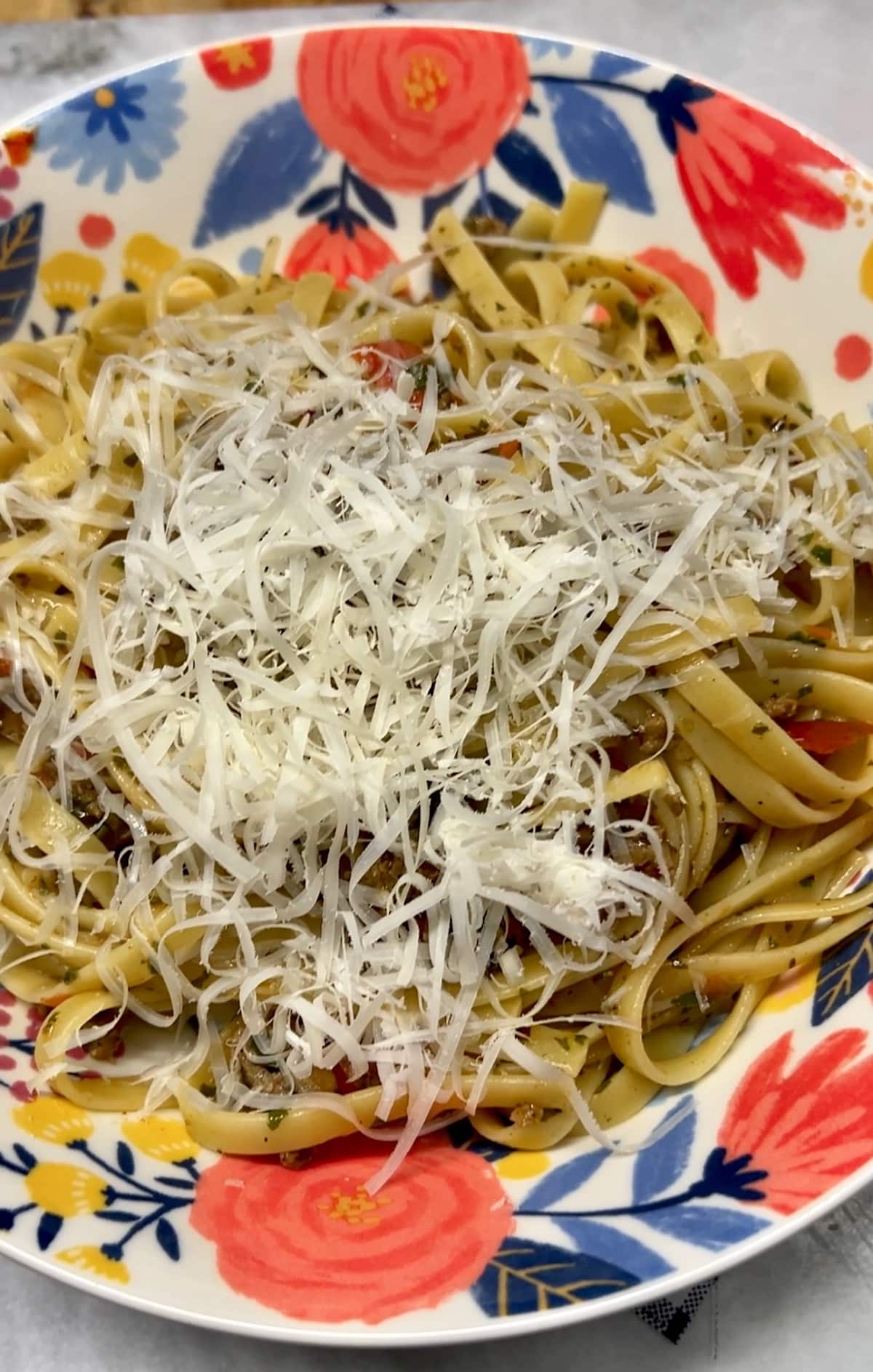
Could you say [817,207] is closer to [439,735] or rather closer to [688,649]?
[688,649]

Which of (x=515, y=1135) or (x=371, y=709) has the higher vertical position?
(x=371, y=709)

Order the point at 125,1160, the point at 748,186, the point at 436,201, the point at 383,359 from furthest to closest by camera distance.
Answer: the point at 436,201
the point at 748,186
the point at 383,359
the point at 125,1160

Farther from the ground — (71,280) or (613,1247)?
(71,280)

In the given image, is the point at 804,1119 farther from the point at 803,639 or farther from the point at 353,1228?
the point at 803,639

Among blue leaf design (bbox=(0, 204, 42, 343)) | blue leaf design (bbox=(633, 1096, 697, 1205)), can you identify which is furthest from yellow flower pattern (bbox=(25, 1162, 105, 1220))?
blue leaf design (bbox=(0, 204, 42, 343))

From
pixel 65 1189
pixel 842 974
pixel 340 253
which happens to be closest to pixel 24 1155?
pixel 65 1189

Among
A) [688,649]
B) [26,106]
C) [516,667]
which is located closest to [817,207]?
[688,649]

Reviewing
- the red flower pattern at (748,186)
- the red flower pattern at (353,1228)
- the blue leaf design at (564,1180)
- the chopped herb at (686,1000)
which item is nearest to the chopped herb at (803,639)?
the chopped herb at (686,1000)
